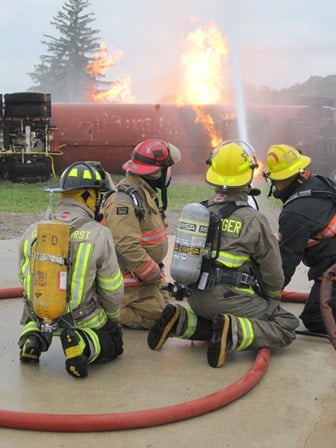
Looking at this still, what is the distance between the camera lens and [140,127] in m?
17.0

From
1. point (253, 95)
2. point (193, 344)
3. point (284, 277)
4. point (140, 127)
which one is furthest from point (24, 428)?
point (253, 95)

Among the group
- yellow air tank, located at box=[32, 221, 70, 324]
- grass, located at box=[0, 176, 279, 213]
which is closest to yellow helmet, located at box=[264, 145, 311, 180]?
yellow air tank, located at box=[32, 221, 70, 324]

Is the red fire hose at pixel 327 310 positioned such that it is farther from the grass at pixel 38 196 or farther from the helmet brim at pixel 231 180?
the grass at pixel 38 196

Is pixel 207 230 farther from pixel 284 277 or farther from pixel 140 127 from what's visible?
pixel 140 127

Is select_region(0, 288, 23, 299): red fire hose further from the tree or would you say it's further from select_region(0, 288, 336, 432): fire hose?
the tree

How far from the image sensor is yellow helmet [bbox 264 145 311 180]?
417 centimetres

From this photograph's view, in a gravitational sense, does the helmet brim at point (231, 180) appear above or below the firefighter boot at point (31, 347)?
above

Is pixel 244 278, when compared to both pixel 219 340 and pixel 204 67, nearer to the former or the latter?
pixel 219 340

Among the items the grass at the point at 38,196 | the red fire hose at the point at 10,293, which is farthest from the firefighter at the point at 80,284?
the grass at the point at 38,196

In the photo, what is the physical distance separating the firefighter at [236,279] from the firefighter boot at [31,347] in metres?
0.70

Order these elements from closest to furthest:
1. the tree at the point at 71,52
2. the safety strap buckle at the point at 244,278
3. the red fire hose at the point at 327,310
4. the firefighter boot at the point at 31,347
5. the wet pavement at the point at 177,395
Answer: the wet pavement at the point at 177,395, the red fire hose at the point at 327,310, the firefighter boot at the point at 31,347, the safety strap buckle at the point at 244,278, the tree at the point at 71,52

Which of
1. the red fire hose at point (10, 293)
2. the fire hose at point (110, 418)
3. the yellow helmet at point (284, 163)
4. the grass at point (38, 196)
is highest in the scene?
the yellow helmet at point (284, 163)

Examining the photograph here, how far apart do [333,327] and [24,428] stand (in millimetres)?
1526

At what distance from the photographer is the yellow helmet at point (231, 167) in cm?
380
